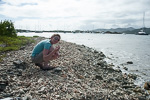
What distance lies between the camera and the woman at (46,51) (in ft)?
22.8

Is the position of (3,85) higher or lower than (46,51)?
lower

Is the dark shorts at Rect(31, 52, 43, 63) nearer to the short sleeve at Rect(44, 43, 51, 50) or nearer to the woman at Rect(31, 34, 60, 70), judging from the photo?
the woman at Rect(31, 34, 60, 70)

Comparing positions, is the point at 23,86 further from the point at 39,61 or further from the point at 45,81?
the point at 39,61

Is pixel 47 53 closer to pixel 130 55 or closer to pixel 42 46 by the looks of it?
pixel 42 46

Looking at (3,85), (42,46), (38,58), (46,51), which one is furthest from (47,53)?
(3,85)

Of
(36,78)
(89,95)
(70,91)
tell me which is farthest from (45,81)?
(89,95)

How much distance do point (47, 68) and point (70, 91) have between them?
231 cm

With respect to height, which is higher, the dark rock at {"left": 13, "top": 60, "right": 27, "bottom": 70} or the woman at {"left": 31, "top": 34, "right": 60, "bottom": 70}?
the woman at {"left": 31, "top": 34, "right": 60, "bottom": 70}

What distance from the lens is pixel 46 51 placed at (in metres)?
6.99

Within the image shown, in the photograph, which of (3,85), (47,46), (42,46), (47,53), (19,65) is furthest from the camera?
(19,65)

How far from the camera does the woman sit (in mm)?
6964

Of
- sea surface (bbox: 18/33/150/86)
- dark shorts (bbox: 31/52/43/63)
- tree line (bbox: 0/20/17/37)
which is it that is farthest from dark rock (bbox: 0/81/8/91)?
tree line (bbox: 0/20/17/37)

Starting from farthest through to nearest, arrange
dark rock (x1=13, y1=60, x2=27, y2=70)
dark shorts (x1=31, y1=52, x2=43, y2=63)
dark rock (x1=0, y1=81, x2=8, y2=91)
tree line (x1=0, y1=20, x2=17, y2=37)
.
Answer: tree line (x1=0, y1=20, x2=17, y2=37), dark rock (x1=13, y1=60, x2=27, y2=70), dark shorts (x1=31, y1=52, x2=43, y2=63), dark rock (x1=0, y1=81, x2=8, y2=91)

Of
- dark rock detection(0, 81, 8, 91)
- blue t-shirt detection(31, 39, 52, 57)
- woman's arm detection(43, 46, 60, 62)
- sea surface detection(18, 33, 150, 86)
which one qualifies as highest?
blue t-shirt detection(31, 39, 52, 57)
